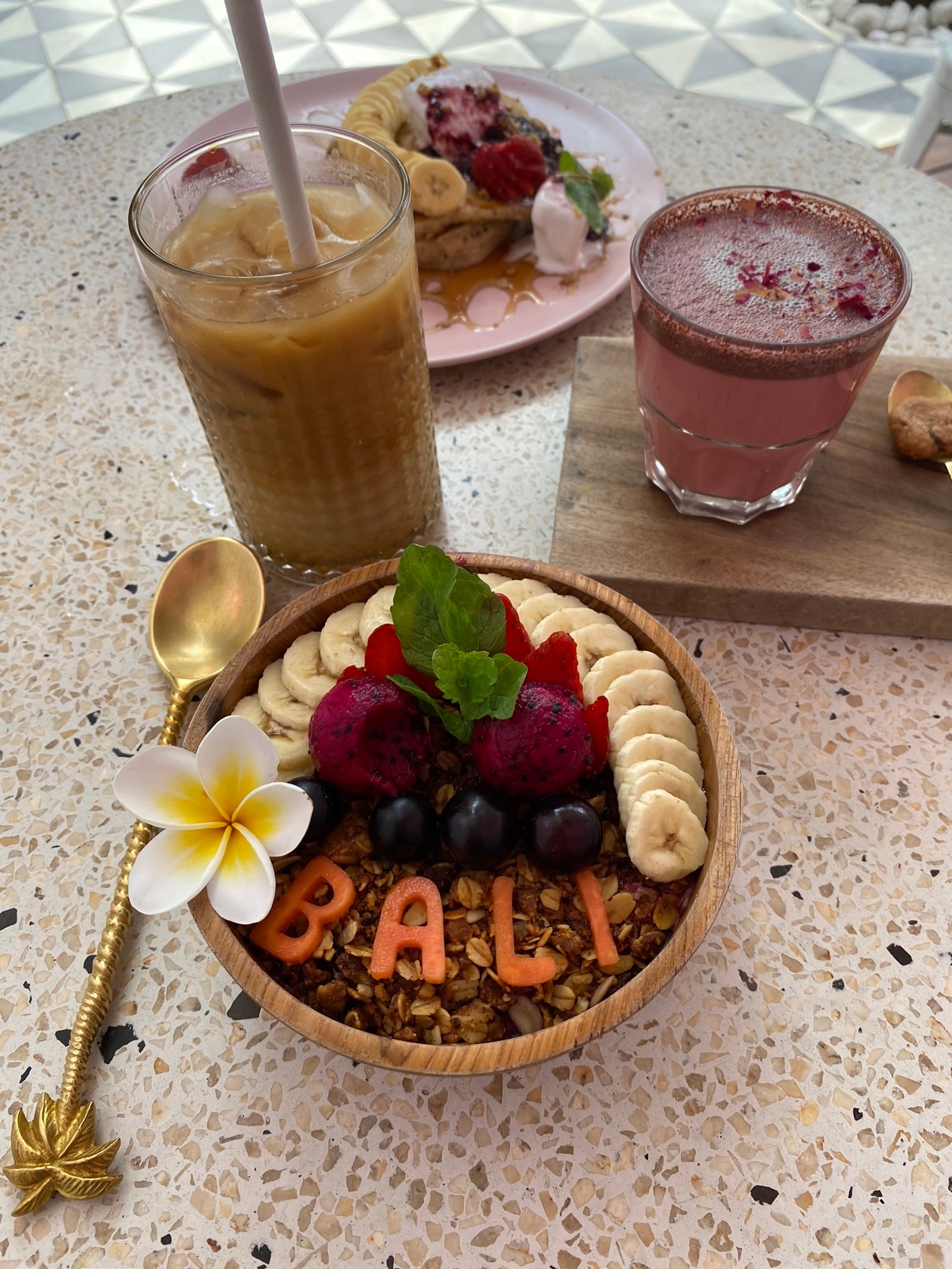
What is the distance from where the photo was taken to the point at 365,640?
0.74 meters

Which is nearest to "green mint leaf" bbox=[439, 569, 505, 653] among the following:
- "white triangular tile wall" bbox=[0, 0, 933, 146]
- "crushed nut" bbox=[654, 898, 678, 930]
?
"crushed nut" bbox=[654, 898, 678, 930]

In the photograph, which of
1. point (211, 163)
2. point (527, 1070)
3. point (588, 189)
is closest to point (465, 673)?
point (527, 1070)

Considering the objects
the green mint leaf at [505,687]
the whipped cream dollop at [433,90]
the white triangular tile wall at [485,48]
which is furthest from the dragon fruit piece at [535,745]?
the white triangular tile wall at [485,48]

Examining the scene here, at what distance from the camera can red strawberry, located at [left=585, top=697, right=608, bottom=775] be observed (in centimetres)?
67

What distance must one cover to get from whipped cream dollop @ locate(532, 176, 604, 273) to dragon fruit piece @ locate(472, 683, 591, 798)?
82 centimetres

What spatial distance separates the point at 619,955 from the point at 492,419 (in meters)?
0.69

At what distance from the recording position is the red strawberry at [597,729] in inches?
26.2

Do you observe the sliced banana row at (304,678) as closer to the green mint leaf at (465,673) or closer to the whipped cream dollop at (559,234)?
the green mint leaf at (465,673)

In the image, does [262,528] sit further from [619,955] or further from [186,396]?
[619,955]

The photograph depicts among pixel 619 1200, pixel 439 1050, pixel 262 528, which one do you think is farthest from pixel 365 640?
pixel 619 1200

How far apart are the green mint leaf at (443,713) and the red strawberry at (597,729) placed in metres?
0.09

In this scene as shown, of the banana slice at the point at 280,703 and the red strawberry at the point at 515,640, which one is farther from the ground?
the red strawberry at the point at 515,640

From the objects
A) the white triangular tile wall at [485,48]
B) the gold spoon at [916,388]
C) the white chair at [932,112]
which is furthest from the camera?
the white triangular tile wall at [485,48]

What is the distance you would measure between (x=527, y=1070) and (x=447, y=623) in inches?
12.8
